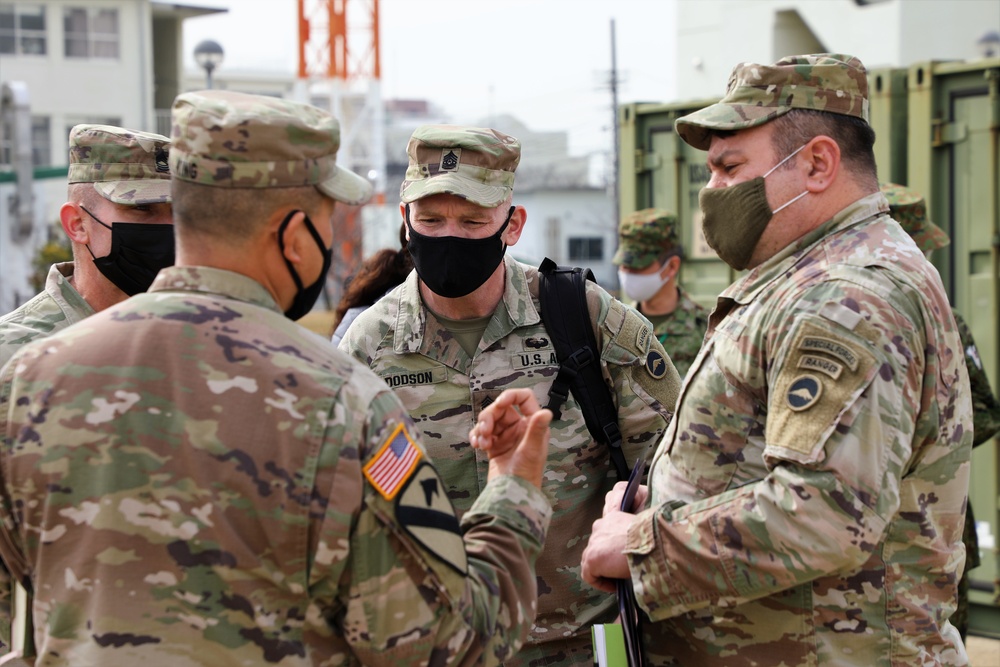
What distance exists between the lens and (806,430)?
2158 mm

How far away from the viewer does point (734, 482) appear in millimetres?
2375

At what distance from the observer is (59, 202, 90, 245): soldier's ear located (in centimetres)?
310

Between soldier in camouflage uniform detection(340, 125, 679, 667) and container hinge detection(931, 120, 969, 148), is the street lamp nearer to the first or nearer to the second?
container hinge detection(931, 120, 969, 148)

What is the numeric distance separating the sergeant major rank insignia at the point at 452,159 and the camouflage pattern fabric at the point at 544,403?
0.42m

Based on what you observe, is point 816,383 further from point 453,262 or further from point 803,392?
point 453,262

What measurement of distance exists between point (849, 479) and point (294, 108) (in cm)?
123

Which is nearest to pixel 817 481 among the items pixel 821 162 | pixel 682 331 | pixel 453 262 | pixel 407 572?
pixel 821 162

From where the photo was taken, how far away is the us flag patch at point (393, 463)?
1865 millimetres

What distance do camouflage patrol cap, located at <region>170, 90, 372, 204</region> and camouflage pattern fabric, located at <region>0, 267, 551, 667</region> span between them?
228 mm

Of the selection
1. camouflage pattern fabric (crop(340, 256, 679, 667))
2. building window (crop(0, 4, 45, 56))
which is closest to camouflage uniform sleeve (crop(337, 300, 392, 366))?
camouflage pattern fabric (crop(340, 256, 679, 667))

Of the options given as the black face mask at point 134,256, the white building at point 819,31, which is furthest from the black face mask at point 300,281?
the white building at point 819,31

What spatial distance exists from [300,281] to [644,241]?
14.1 ft

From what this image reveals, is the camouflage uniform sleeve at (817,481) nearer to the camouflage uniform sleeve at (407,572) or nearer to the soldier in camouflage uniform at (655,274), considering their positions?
the camouflage uniform sleeve at (407,572)

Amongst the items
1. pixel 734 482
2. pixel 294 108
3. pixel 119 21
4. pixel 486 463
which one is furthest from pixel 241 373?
pixel 119 21
